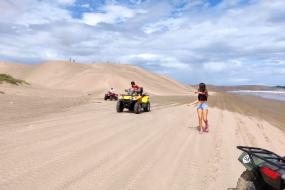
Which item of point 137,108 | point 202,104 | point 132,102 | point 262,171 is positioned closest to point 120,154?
point 262,171

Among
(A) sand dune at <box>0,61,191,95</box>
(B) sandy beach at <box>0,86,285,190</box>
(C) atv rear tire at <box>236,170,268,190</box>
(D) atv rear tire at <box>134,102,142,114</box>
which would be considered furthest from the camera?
(A) sand dune at <box>0,61,191,95</box>

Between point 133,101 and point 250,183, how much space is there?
16764mm

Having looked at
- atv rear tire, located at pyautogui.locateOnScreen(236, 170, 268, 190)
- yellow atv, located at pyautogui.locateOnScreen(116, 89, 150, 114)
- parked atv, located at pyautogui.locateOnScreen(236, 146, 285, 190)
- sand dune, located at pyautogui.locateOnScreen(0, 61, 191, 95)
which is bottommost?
atv rear tire, located at pyautogui.locateOnScreen(236, 170, 268, 190)

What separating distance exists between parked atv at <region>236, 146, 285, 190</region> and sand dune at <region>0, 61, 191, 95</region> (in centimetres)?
6684

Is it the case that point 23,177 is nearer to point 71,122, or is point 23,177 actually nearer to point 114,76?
Result: point 71,122

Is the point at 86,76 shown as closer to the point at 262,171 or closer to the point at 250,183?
the point at 250,183

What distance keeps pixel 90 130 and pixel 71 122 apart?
7.38 feet

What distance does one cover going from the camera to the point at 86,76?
3356 inches

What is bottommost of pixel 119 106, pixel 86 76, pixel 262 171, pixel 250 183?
pixel 250 183

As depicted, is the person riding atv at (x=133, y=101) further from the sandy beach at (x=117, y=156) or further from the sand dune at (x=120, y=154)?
the sandy beach at (x=117, y=156)

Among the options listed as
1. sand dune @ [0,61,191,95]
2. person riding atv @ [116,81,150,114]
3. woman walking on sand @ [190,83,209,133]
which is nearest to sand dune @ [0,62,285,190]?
woman walking on sand @ [190,83,209,133]

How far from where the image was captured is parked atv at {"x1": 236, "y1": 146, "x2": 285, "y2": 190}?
16.8ft

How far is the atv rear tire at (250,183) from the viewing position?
5824 millimetres

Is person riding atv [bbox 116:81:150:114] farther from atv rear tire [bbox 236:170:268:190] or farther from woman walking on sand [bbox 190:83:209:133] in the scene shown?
atv rear tire [bbox 236:170:268:190]
